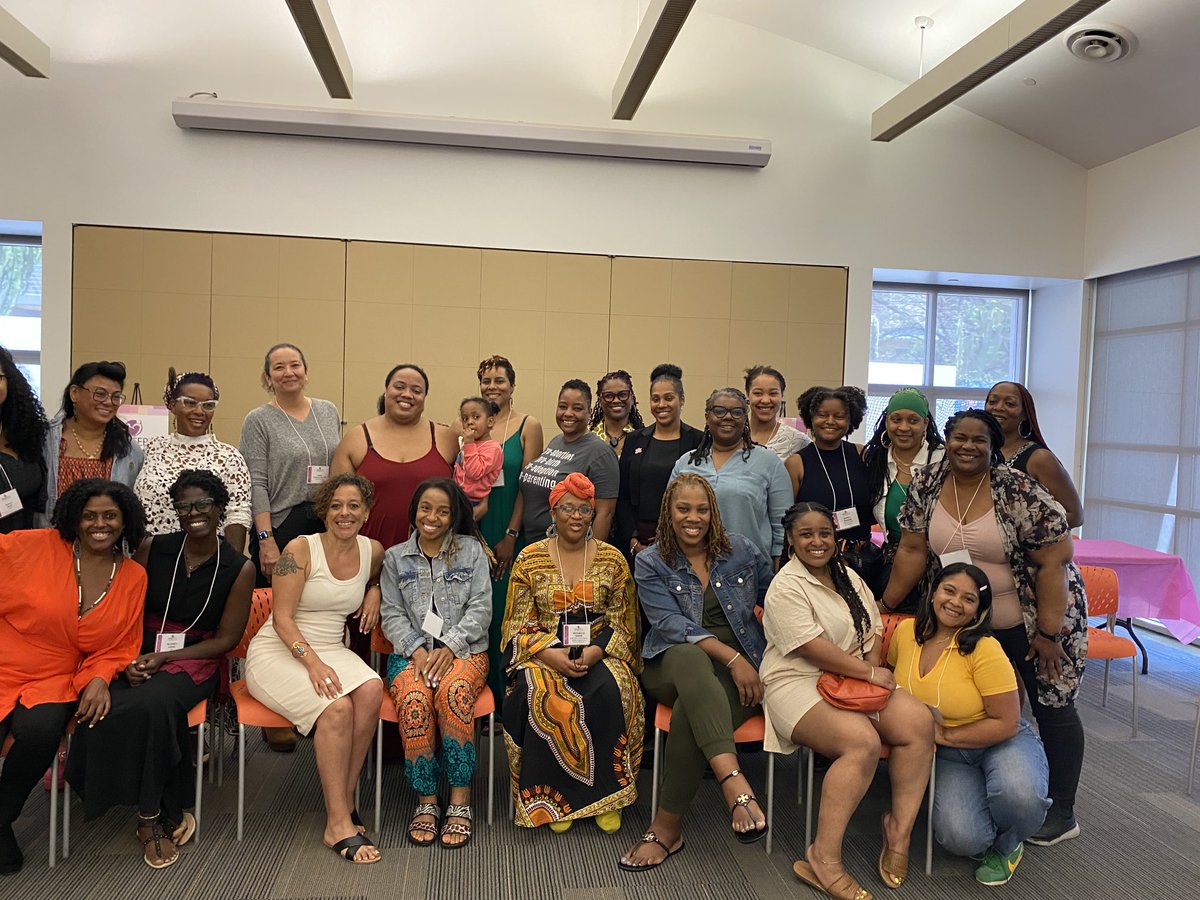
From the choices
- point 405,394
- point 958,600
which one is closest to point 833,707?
point 958,600

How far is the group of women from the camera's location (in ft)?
8.91

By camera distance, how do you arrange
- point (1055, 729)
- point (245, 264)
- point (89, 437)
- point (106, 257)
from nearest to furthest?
point (1055, 729) → point (89, 437) → point (106, 257) → point (245, 264)

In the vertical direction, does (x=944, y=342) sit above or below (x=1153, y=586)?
above

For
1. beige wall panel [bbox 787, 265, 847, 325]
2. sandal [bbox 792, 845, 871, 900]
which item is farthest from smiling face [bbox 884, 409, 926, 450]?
beige wall panel [bbox 787, 265, 847, 325]

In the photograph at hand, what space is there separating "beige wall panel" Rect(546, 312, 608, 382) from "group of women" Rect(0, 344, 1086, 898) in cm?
303

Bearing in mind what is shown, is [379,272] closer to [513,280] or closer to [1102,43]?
[513,280]

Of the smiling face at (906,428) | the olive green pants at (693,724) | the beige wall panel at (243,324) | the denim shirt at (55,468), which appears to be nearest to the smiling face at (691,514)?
the olive green pants at (693,724)

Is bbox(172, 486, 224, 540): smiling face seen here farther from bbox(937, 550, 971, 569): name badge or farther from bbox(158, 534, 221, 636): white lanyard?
bbox(937, 550, 971, 569): name badge

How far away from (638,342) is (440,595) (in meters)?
3.68

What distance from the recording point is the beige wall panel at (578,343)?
6.37 meters

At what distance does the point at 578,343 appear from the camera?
641cm

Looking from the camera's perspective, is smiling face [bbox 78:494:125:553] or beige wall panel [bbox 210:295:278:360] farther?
beige wall panel [bbox 210:295:278:360]

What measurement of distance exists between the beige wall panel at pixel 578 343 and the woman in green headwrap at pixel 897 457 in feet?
10.5

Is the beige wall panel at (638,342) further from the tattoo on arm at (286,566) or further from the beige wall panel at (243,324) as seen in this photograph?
the tattoo on arm at (286,566)
